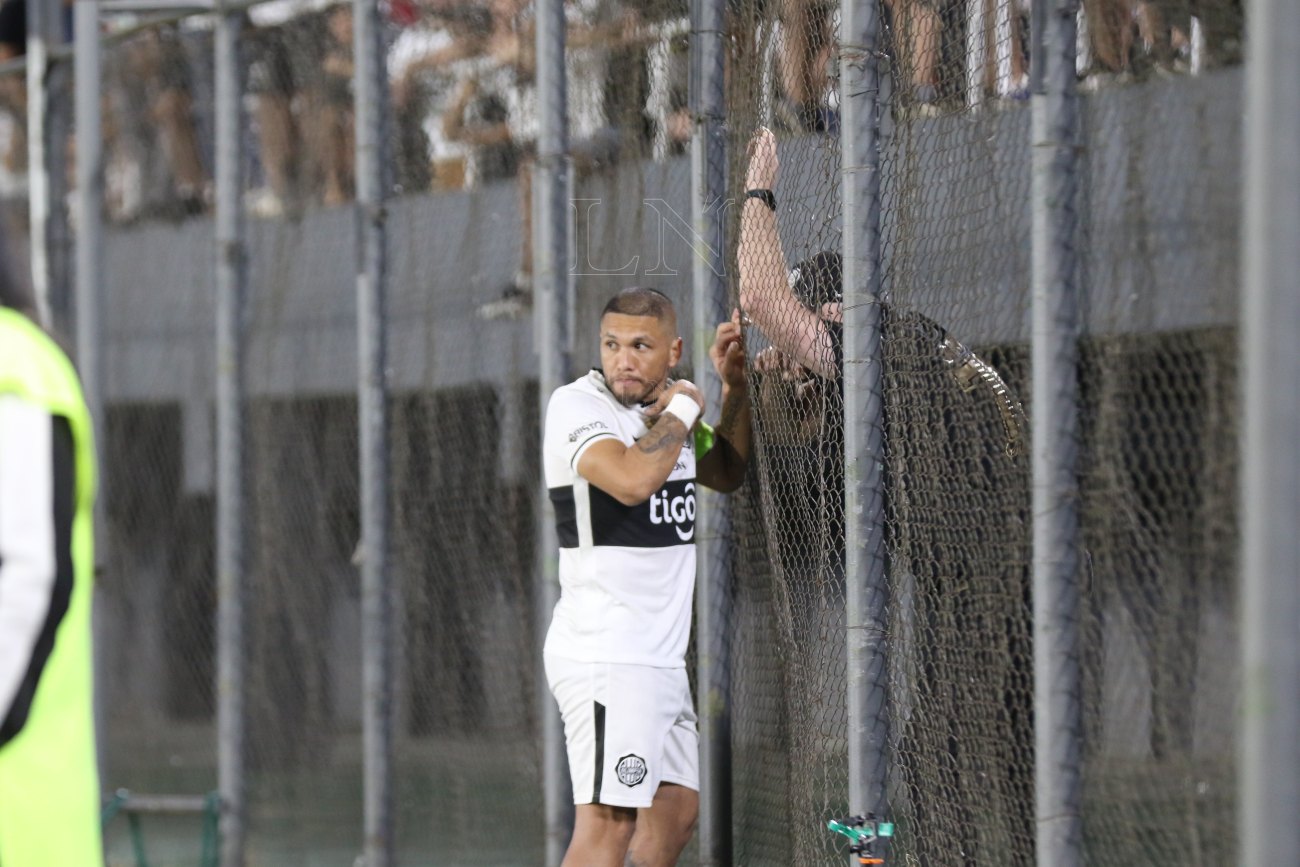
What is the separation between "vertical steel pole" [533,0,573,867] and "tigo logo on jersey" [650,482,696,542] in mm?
994

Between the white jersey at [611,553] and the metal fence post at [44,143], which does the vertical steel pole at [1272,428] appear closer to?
the white jersey at [611,553]

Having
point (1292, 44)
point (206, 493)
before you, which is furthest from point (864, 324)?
point (206, 493)

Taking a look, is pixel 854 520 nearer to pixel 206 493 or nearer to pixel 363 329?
pixel 363 329

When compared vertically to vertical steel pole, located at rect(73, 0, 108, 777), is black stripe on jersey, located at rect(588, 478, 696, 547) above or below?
below

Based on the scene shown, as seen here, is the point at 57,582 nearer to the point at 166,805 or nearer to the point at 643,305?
the point at 643,305

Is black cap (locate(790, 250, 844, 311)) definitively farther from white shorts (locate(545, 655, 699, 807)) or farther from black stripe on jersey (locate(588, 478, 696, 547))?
white shorts (locate(545, 655, 699, 807))

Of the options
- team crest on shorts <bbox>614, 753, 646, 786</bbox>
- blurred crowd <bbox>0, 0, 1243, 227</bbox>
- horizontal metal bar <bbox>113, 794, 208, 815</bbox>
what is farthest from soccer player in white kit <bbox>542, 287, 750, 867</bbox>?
horizontal metal bar <bbox>113, 794, 208, 815</bbox>

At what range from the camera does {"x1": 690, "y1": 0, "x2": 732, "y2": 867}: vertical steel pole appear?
5.71 m

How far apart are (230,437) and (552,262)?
7.25 feet

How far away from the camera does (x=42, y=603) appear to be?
103 inches

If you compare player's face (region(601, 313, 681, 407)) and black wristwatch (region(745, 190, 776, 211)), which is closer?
black wristwatch (region(745, 190, 776, 211))

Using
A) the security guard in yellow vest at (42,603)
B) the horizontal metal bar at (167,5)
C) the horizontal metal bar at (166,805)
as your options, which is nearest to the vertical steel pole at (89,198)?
the horizontal metal bar at (167,5)

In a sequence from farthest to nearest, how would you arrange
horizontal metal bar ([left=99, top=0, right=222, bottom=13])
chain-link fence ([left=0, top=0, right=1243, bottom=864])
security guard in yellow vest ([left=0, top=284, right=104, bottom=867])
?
horizontal metal bar ([left=99, top=0, right=222, bottom=13]) → chain-link fence ([left=0, top=0, right=1243, bottom=864]) → security guard in yellow vest ([left=0, top=284, right=104, bottom=867])

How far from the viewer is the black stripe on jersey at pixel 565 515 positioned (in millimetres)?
5242
